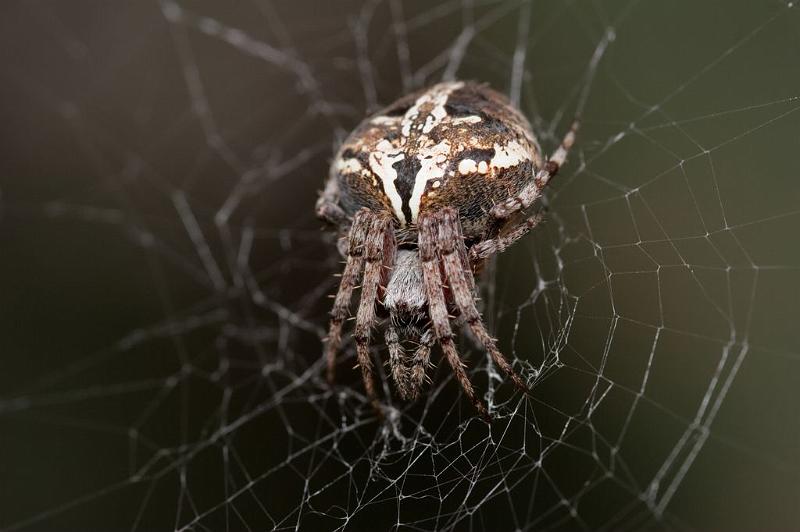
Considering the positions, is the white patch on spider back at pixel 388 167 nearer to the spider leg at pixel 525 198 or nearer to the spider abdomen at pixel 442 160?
the spider abdomen at pixel 442 160

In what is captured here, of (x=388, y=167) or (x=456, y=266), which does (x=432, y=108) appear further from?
(x=456, y=266)

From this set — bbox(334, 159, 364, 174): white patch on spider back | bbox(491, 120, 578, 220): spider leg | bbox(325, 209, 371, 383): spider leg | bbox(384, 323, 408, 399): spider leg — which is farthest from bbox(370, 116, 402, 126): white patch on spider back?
bbox(384, 323, 408, 399): spider leg

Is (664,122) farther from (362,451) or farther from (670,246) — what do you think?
(362,451)

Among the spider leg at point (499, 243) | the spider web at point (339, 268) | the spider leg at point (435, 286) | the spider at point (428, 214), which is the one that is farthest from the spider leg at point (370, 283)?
the spider web at point (339, 268)

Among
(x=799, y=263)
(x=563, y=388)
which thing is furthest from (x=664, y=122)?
(x=563, y=388)

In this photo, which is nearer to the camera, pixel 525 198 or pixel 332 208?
pixel 525 198

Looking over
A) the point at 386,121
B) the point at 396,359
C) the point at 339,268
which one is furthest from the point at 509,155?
the point at 339,268
